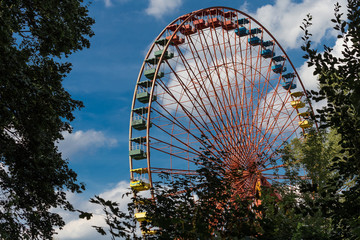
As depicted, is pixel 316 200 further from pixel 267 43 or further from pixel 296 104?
pixel 267 43

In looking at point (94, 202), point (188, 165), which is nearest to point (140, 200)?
point (94, 202)

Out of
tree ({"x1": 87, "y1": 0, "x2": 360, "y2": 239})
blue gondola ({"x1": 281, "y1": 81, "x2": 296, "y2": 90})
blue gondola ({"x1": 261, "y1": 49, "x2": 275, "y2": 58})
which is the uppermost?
blue gondola ({"x1": 261, "y1": 49, "x2": 275, "y2": 58})

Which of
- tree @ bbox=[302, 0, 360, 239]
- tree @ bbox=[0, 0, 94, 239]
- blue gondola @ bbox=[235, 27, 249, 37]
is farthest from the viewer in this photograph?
blue gondola @ bbox=[235, 27, 249, 37]

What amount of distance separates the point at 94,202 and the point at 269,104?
786 inches

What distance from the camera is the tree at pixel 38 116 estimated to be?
33.0ft

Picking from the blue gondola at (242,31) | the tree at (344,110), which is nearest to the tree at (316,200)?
the tree at (344,110)

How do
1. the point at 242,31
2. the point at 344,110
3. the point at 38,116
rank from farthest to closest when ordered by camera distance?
the point at 242,31 → the point at 38,116 → the point at 344,110

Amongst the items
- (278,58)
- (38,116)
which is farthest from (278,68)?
(38,116)

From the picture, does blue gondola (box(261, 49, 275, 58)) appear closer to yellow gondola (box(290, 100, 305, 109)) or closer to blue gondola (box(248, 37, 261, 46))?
blue gondola (box(248, 37, 261, 46))

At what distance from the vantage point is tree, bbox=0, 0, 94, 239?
10051 millimetres

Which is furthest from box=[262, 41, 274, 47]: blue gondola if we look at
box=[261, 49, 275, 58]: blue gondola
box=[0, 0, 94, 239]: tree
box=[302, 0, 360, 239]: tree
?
box=[302, 0, 360, 239]: tree

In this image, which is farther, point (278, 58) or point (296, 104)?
point (278, 58)

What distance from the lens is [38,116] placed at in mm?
10367

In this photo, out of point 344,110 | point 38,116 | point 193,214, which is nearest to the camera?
point 344,110
